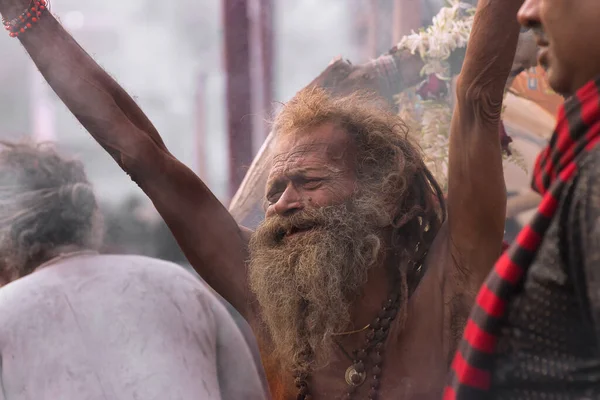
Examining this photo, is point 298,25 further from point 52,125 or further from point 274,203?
point 52,125

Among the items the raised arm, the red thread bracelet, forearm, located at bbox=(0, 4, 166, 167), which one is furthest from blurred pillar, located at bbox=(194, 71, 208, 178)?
the raised arm

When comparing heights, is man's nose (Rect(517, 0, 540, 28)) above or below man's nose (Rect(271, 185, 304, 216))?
above

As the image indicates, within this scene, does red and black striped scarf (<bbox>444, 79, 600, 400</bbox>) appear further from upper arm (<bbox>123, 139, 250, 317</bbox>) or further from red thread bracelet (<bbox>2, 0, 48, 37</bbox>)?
red thread bracelet (<bbox>2, 0, 48, 37</bbox>)

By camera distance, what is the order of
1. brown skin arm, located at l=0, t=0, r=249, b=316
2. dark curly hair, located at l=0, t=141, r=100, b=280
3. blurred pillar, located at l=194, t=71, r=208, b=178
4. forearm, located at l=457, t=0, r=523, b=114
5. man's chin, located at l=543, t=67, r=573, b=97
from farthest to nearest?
1. blurred pillar, located at l=194, t=71, r=208, b=178
2. dark curly hair, located at l=0, t=141, r=100, b=280
3. brown skin arm, located at l=0, t=0, r=249, b=316
4. forearm, located at l=457, t=0, r=523, b=114
5. man's chin, located at l=543, t=67, r=573, b=97

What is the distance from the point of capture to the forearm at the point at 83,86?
4.97 ft

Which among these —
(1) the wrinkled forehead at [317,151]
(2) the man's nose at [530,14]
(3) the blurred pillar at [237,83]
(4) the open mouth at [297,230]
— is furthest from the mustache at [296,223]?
(2) the man's nose at [530,14]

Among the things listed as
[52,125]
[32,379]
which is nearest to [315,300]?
[32,379]

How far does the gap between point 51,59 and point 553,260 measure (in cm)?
114

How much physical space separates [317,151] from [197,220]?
1.08 ft

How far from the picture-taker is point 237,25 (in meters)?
1.80

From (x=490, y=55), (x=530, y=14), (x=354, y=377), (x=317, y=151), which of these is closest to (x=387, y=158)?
(x=317, y=151)

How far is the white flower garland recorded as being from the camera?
178 centimetres

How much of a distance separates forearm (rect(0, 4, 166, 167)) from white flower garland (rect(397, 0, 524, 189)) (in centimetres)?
71

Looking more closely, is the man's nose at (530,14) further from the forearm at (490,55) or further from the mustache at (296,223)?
the mustache at (296,223)
